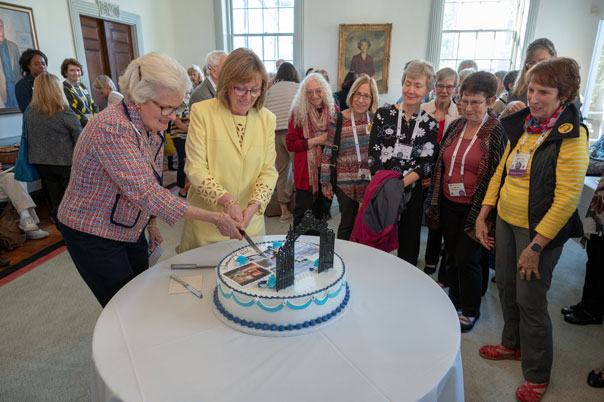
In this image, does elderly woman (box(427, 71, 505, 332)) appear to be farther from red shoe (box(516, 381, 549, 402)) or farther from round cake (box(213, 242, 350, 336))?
round cake (box(213, 242, 350, 336))

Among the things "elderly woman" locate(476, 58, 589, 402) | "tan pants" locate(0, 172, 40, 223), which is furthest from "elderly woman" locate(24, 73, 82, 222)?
"elderly woman" locate(476, 58, 589, 402)

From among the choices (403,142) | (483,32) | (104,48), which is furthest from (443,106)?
(104,48)

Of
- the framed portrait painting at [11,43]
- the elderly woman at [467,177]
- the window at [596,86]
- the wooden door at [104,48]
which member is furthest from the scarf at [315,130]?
the window at [596,86]

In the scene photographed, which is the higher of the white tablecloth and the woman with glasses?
the woman with glasses

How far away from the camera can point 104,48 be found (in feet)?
20.5

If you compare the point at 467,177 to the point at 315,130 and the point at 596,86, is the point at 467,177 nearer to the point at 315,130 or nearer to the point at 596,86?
the point at 315,130

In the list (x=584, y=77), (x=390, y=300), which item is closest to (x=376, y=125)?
(x=390, y=300)

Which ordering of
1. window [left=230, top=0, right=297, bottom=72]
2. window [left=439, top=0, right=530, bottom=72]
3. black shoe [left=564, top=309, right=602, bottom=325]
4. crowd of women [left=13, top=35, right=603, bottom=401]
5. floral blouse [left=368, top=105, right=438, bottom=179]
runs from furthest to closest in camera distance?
1. window [left=230, top=0, right=297, bottom=72]
2. window [left=439, top=0, right=530, bottom=72]
3. black shoe [left=564, top=309, right=602, bottom=325]
4. floral blouse [left=368, top=105, right=438, bottom=179]
5. crowd of women [left=13, top=35, right=603, bottom=401]

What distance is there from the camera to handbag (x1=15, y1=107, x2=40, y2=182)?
3.12 metres

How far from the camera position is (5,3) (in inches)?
173

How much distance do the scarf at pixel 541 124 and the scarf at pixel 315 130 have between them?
162 cm

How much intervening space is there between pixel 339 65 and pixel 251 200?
20.9 feet

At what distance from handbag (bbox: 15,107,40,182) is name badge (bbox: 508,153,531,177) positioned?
11.6ft

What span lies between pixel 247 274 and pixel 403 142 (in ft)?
4.44
